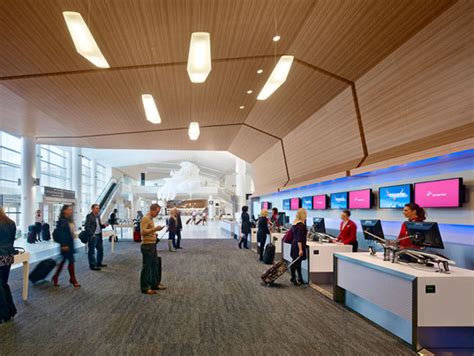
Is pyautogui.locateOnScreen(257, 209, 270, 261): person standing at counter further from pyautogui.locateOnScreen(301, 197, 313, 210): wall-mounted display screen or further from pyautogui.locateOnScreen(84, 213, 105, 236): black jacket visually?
pyautogui.locateOnScreen(84, 213, 105, 236): black jacket

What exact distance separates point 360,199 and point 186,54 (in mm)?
5000

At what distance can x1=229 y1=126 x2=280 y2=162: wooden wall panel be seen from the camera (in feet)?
39.4

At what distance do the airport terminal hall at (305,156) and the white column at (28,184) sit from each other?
185 inches

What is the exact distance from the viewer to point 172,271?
25.9ft

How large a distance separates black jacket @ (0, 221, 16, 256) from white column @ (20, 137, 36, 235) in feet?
35.4

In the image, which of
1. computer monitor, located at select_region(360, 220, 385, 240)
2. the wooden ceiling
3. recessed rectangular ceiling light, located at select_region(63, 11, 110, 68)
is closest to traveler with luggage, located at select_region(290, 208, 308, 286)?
computer monitor, located at select_region(360, 220, 385, 240)

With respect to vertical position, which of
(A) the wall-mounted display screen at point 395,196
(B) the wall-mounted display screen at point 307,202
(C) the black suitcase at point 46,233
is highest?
(A) the wall-mounted display screen at point 395,196

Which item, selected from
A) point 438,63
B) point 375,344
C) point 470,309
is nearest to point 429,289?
point 470,309

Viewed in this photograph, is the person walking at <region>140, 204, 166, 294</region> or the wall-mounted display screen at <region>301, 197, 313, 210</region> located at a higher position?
the wall-mounted display screen at <region>301, 197, 313, 210</region>

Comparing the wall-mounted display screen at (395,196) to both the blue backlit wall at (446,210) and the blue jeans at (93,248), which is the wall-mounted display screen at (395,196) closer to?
the blue backlit wall at (446,210)

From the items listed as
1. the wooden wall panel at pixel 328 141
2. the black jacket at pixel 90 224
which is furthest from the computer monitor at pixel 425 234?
the black jacket at pixel 90 224

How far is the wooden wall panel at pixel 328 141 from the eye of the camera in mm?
6727

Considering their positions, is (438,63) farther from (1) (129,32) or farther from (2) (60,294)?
(2) (60,294)

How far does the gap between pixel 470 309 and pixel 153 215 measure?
15.2ft
